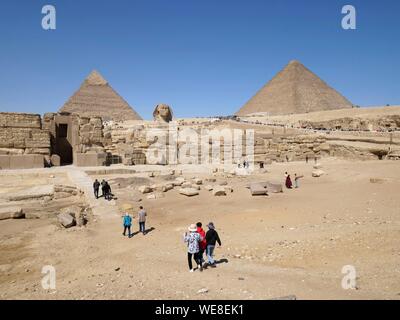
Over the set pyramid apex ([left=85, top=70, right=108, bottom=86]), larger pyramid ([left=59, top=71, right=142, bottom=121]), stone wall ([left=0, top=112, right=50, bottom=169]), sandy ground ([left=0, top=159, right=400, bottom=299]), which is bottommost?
sandy ground ([left=0, top=159, right=400, bottom=299])

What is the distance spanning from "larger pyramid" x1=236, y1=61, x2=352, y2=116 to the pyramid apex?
79.2 ft

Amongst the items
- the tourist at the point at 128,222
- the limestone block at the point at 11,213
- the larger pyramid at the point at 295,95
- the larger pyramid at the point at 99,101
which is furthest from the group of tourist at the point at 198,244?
the larger pyramid at the point at 295,95

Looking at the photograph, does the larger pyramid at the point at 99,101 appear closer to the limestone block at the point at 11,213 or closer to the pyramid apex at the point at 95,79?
the pyramid apex at the point at 95,79

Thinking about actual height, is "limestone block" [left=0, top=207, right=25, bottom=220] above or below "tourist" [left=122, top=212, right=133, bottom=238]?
below

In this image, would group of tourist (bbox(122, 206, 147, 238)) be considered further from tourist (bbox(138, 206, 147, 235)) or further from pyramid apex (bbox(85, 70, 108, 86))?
pyramid apex (bbox(85, 70, 108, 86))

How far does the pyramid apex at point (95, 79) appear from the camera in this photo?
4681cm

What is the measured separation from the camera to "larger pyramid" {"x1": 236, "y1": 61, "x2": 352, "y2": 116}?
50500 mm

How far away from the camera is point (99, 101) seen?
45594 millimetres

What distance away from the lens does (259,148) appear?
65.4 ft

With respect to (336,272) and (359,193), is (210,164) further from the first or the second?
(336,272)

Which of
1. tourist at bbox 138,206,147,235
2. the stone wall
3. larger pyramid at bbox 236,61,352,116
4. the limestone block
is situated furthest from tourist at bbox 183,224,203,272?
larger pyramid at bbox 236,61,352,116

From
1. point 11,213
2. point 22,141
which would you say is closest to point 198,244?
point 11,213

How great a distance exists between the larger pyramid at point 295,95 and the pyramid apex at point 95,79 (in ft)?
79.2
